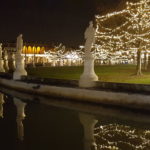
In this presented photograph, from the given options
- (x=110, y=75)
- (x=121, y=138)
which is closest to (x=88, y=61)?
(x=121, y=138)

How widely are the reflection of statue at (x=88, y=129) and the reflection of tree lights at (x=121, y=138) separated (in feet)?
0.56

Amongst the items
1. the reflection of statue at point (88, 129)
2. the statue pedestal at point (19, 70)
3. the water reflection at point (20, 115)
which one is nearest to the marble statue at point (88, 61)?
the water reflection at point (20, 115)

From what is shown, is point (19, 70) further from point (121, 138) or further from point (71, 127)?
point (121, 138)

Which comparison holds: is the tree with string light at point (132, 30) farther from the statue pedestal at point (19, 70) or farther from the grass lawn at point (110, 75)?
the statue pedestal at point (19, 70)

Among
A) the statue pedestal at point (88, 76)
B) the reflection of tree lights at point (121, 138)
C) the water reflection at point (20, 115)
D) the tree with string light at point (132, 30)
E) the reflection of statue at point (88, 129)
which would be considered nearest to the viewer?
the reflection of tree lights at point (121, 138)

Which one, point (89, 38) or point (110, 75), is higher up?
point (89, 38)

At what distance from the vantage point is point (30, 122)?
13602 millimetres

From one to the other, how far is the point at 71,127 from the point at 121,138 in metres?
2.31

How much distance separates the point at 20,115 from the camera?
1537 cm

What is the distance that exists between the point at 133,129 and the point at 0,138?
4.63 m

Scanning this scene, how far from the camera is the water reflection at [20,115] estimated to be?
37.8 ft

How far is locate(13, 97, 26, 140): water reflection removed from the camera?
453 inches

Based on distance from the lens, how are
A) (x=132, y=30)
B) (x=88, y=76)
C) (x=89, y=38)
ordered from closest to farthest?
(x=88, y=76)
(x=89, y=38)
(x=132, y=30)

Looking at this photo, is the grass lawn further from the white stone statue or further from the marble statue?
the marble statue
